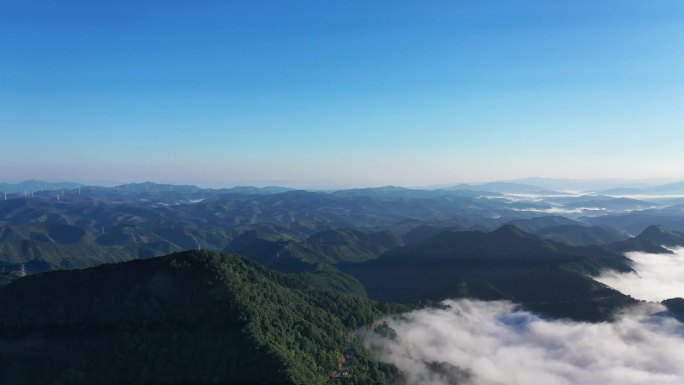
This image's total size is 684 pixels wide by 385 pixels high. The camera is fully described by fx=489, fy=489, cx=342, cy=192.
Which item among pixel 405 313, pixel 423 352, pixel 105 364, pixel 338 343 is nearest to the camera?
pixel 105 364

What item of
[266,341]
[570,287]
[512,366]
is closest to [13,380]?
[266,341]

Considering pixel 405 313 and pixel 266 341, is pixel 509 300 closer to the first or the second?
pixel 405 313

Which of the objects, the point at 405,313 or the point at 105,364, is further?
the point at 405,313

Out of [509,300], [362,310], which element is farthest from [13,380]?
[509,300]

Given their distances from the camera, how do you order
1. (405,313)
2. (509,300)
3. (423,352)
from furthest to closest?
1. (509,300)
2. (405,313)
3. (423,352)

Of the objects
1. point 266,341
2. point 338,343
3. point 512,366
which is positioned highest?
point 266,341

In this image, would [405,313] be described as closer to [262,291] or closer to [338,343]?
[338,343]

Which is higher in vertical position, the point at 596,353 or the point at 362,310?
the point at 362,310
